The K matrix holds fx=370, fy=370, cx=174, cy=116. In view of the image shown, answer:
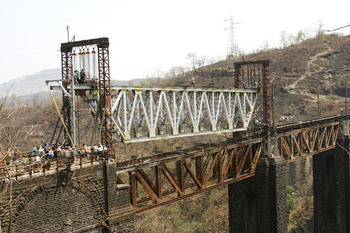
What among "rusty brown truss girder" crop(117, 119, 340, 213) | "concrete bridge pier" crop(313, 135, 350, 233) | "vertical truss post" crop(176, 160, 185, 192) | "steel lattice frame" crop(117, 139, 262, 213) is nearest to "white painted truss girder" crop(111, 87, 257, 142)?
"rusty brown truss girder" crop(117, 119, 340, 213)

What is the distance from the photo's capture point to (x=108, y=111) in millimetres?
16734

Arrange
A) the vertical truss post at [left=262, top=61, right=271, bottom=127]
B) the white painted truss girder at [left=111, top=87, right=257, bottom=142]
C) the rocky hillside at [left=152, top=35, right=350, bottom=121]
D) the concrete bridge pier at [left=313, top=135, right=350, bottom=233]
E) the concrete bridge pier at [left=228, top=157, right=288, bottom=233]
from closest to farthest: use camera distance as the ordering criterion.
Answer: the white painted truss girder at [left=111, top=87, right=257, bottom=142], the concrete bridge pier at [left=228, top=157, right=288, bottom=233], the vertical truss post at [left=262, top=61, right=271, bottom=127], the concrete bridge pier at [left=313, top=135, right=350, bottom=233], the rocky hillside at [left=152, top=35, right=350, bottom=121]

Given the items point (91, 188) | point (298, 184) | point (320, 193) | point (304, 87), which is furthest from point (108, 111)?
point (304, 87)

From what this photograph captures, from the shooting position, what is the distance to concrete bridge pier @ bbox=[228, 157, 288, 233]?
22.9 meters

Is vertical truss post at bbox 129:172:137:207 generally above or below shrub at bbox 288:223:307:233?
above

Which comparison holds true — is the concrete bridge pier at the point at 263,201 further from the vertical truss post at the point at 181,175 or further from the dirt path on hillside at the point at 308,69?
the dirt path on hillside at the point at 308,69

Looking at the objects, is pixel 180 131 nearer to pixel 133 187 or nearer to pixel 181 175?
pixel 181 175

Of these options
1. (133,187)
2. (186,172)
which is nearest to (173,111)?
(186,172)

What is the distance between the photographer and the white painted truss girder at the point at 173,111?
19062 mm

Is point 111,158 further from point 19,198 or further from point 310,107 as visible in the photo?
point 310,107

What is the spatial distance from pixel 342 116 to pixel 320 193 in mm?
7015

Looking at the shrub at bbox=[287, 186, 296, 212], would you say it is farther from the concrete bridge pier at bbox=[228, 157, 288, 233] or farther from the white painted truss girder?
the concrete bridge pier at bbox=[228, 157, 288, 233]

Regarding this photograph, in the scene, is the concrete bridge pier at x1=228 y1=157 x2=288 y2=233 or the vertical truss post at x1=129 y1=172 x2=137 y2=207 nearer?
the vertical truss post at x1=129 y1=172 x2=137 y2=207

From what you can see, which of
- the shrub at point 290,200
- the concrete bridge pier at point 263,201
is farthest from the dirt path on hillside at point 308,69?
the concrete bridge pier at point 263,201
